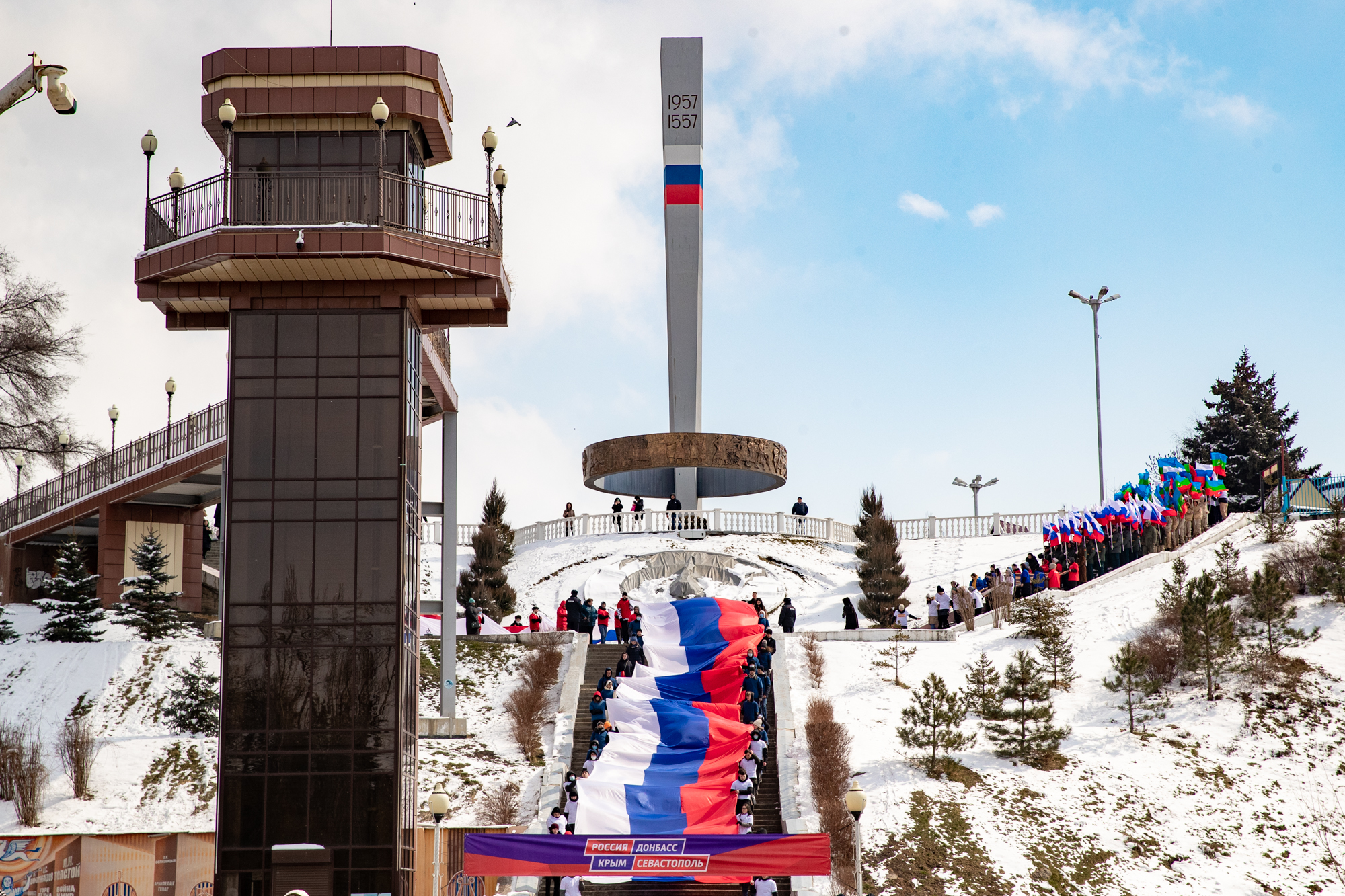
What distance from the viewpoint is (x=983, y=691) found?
26766mm

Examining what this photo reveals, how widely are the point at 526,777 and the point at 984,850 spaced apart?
7.85 meters

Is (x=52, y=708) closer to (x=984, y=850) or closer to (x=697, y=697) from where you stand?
(x=697, y=697)

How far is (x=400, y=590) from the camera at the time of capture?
71.8 feet

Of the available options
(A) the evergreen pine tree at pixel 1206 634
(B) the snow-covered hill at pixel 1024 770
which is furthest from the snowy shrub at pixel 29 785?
(A) the evergreen pine tree at pixel 1206 634

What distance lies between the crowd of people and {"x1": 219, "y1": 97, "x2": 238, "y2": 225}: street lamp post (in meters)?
10.5

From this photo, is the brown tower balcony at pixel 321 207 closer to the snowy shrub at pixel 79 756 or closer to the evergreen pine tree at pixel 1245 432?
the snowy shrub at pixel 79 756

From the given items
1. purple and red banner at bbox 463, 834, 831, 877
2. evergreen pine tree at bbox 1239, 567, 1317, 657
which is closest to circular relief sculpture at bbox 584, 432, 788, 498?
evergreen pine tree at bbox 1239, 567, 1317, 657

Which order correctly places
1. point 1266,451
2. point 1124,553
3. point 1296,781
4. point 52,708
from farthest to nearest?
point 1266,451 → point 1124,553 → point 52,708 → point 1296,781

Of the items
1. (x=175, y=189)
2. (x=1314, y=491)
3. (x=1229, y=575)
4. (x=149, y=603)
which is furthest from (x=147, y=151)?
(x=1314, y=491)

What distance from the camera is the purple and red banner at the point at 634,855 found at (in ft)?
58.9

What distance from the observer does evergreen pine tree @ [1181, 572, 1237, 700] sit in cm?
2722

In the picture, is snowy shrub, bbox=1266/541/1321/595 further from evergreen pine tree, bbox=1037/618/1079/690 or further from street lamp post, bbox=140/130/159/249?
street lamp post, bbox=140/130/159/249

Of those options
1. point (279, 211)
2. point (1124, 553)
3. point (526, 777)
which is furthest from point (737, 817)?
point (1124, 553)

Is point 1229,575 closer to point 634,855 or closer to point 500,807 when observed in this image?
point 500,807
